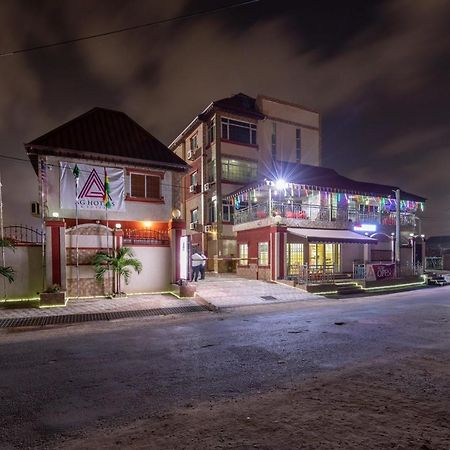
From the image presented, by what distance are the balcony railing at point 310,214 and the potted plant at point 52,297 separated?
45.8 feet

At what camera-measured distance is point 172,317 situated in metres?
13.7

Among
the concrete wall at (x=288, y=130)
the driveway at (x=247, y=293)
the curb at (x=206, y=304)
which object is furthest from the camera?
the concrete wall at (x=288, y=130)

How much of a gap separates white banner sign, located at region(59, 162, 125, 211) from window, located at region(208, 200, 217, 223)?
13234mm

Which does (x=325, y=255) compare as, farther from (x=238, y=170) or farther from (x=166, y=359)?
(x=166, y=359)

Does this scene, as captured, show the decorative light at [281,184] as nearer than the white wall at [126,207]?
No

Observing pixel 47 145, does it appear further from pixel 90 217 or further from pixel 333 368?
pixel 333 368

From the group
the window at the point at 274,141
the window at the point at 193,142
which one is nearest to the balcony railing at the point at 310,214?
the window at the point at 274,141

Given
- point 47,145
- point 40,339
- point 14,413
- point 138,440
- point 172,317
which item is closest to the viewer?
point 138,440

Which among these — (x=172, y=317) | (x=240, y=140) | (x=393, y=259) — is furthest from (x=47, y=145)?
(x=393, y=259)

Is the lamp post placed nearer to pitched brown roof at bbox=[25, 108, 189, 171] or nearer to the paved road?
the paved road

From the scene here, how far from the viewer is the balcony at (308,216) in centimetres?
2489

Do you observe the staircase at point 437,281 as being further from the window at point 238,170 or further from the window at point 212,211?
the window at point 212,211

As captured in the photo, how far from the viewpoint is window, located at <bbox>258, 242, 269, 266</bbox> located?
24.7m

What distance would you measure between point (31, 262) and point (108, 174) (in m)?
5.70
